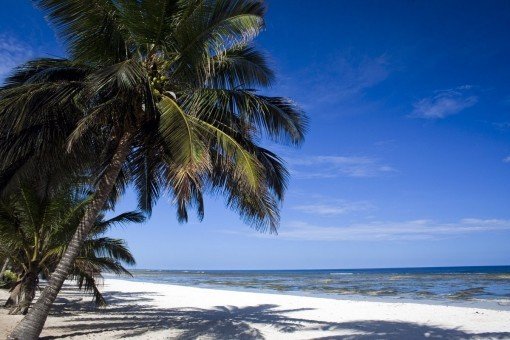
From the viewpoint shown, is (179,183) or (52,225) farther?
(52,225)

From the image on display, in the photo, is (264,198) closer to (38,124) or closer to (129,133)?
(129,133)

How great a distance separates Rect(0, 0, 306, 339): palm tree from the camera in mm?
6496

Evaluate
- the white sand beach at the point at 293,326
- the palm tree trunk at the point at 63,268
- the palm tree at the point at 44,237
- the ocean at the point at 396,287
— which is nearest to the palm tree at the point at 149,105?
the palm tree trunk at the point at 63,268

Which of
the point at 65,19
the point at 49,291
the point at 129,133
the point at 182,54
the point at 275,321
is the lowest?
the point at 275,321

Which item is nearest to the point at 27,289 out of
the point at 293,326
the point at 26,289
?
the point at 26,289

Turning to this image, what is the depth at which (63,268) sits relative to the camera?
680cm

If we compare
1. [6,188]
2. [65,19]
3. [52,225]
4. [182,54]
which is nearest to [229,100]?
[182,54]

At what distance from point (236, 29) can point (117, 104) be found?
2421mm

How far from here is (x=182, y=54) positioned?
705cm

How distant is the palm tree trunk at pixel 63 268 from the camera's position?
6.44 metres

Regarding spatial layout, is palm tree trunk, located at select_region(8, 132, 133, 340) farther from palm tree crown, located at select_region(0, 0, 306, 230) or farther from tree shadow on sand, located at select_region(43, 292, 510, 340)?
tree shadow on sand, located at select_region(43, 292, 510, 340)

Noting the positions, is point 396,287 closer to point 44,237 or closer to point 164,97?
point 44,237

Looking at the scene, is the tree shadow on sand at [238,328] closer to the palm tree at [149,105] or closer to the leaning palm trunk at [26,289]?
the leaning palm trunk at [26,289]

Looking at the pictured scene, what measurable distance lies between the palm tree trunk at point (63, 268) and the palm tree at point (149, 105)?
0.06 ft
